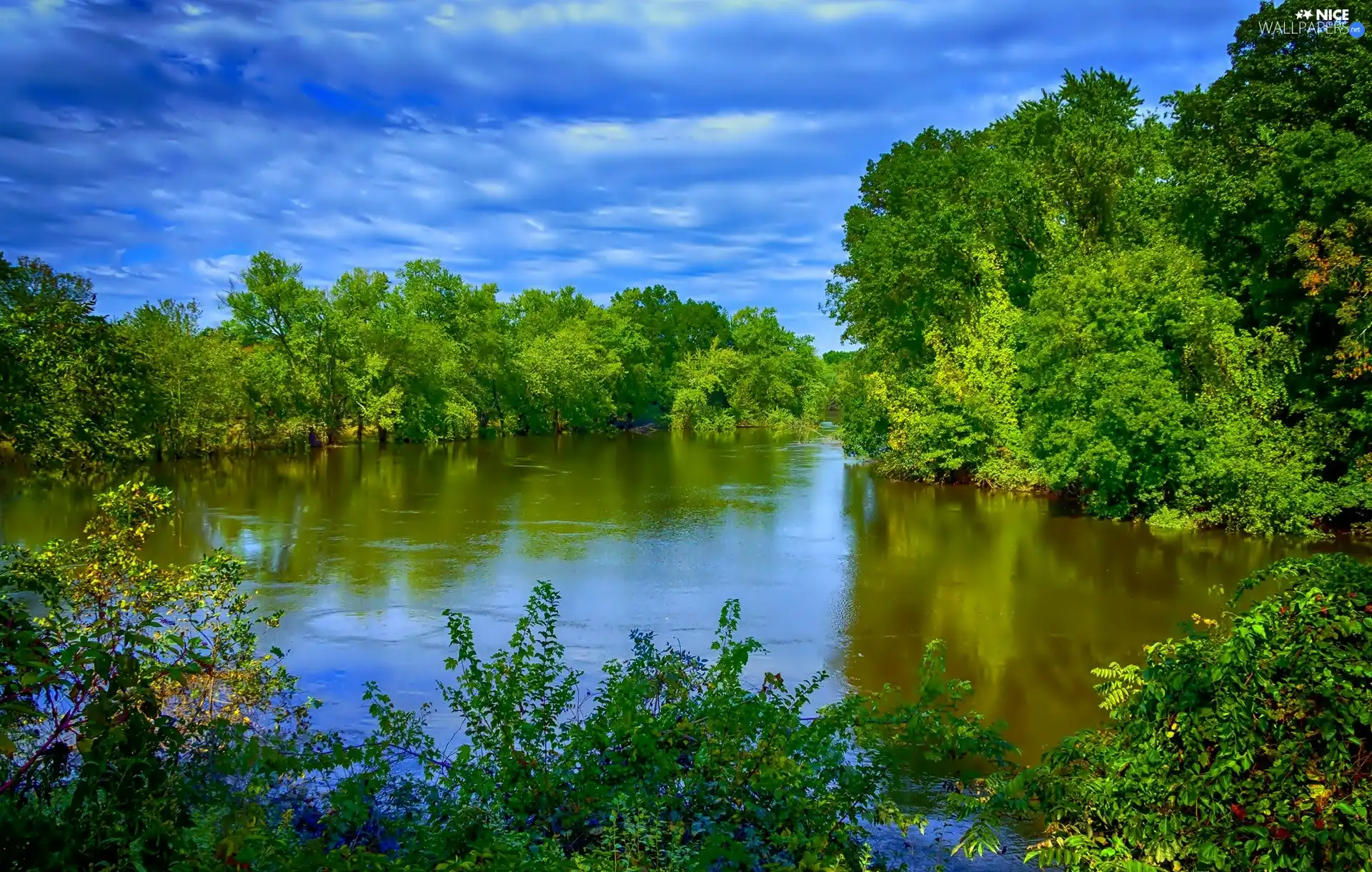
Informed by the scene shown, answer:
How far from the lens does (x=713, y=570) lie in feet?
55.9

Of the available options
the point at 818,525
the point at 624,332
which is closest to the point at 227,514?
the point at 818,525

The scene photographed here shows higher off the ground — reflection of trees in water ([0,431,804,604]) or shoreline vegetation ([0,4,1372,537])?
shoreline vegetation ([0,4,1372,537])

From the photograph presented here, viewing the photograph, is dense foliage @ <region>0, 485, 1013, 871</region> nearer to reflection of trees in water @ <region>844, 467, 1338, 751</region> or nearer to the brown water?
reflection of trees in water @ <region>844, 467, 1338, 751</region>

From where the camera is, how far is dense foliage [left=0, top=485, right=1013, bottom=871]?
2773mm

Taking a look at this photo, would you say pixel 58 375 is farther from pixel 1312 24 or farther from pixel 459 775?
pixel 1312 24

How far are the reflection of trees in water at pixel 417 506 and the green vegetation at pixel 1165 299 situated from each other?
8.32 metres

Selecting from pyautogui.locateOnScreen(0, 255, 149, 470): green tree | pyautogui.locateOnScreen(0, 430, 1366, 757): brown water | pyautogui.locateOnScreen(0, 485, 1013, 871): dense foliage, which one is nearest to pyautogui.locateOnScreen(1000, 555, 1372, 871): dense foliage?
pyautogui.locateOnScreen(0, 485, 1013, 871): dense foliage

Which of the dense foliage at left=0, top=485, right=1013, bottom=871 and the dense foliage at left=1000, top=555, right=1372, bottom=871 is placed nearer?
the dense foliage at left=0, top=485, right=1013, bottom=871

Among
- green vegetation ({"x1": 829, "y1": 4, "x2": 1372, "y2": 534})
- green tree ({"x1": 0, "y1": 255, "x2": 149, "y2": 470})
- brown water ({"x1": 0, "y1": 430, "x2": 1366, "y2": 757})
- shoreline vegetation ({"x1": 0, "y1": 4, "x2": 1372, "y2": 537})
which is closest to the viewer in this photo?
green tree ({"x1": 0, "y1": 255, "x2": 149, "y2": 470})

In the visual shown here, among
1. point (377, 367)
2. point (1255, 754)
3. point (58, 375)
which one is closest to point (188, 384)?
point (377, 367)

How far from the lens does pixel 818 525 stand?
72.3ft

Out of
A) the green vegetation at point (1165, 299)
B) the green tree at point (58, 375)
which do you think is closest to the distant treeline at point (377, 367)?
the green tree at point (58, 375)

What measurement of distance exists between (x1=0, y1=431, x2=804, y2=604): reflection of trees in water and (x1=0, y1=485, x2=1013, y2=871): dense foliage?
9.96 meters

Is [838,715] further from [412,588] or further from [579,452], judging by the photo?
[579,452]
